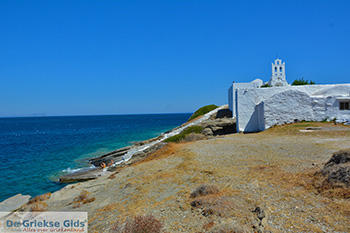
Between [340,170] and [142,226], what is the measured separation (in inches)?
248

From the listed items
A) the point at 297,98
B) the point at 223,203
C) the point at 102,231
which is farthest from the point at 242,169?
the point at 297,98

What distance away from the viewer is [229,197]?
6.74 m

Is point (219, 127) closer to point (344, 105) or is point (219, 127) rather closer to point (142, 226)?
point (344, 105)

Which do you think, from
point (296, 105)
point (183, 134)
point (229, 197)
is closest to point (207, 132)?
point (183, 134)

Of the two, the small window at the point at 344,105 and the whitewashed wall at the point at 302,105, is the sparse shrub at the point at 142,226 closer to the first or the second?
the whitewashed wall at the point at 302,105

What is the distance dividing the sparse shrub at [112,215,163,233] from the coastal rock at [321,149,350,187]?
5.55 meters

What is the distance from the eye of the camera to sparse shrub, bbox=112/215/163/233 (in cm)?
543

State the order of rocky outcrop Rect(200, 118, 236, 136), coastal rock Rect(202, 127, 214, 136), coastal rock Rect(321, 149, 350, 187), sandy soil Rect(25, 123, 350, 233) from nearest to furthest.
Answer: sandy soil Rect(25, 123, 350, 233) → coastal rock Rect(321, 149, 350, 187) → coastal rock Rect(202, 127, 214, 136) → rocky outcrop Rect(200, 118, 236, 136)

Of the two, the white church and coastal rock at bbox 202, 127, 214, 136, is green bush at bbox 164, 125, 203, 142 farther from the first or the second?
the white church

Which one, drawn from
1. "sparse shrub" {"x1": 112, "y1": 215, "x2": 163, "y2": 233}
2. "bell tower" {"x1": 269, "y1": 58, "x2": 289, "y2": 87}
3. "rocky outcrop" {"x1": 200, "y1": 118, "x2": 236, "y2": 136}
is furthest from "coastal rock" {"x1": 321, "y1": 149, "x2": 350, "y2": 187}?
"bell tower" {"x1": 269, "y1": 58, "x2": 289, "y2": 87}

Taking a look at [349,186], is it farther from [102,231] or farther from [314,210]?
[102,231]

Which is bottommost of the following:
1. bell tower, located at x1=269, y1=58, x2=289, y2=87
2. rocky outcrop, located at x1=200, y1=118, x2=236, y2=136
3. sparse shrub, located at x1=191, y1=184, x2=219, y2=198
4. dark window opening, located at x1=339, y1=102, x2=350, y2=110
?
sparse shrub, located at x1=191, y1=184, x2=219, y2=198

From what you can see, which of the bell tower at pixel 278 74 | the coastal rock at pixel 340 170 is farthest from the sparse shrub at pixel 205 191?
the bell tower at pixel 278 74

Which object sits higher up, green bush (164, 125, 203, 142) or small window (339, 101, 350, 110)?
small window (339, 101, 350, 110)
